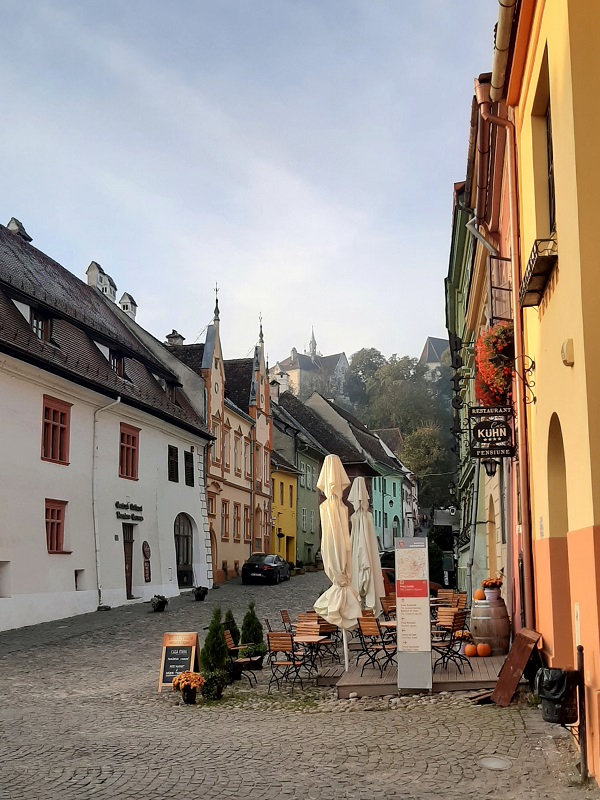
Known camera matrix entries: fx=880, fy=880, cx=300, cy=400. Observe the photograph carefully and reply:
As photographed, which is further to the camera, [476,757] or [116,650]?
[116,650]

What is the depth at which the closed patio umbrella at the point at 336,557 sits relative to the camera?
520 inches

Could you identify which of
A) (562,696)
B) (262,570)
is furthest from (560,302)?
(262,570)

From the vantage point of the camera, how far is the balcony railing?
8.08m

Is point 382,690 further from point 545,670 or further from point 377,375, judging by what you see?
point 377,375

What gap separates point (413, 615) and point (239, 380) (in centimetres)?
3547

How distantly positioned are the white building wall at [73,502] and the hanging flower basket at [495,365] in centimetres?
1218

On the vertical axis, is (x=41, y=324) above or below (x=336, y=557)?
above

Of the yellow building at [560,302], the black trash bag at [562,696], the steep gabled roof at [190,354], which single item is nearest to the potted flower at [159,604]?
the steep gabled roof at [190,354]

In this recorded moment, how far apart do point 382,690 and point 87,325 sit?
59.8 ft

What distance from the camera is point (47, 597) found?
72.1 feet

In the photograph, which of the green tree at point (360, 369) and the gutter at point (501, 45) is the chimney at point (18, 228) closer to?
the gutter at point (501, 45)

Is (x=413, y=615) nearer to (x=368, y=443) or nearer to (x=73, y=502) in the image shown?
(x=73, y=502)

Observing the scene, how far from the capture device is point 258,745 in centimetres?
898

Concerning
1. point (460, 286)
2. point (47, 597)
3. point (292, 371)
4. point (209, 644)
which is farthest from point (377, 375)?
point (209, 644)
